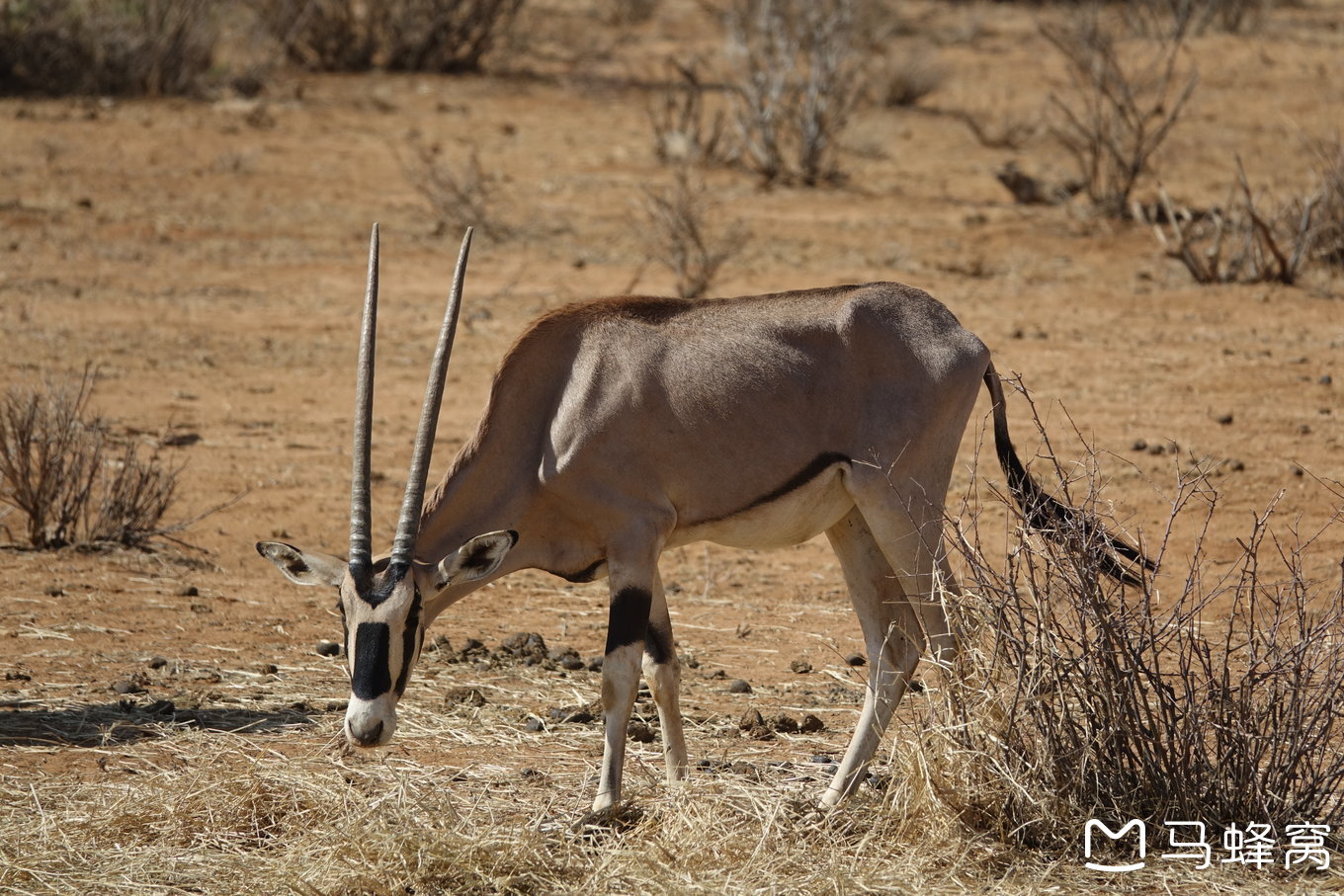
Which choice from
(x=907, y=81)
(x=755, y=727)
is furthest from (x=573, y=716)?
(x=907, y=81)

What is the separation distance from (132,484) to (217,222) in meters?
7.66

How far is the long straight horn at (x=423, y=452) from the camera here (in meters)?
5.09

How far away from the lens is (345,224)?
16031 mm

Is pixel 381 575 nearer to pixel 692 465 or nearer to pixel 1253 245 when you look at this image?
pixel 692 465

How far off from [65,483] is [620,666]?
4491mm

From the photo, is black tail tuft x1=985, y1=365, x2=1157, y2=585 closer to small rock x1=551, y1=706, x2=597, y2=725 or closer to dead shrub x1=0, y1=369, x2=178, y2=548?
small rock x1=551, y1=706, x2=597, y2=725

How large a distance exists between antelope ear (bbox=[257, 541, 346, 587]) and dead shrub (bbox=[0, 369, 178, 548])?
3.65m

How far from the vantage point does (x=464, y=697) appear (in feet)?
22.4

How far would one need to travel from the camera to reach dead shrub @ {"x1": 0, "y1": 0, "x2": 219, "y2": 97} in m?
19.8

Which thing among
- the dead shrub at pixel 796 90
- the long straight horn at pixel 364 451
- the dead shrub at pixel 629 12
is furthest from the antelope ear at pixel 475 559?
the dead shrub at pixel 629 12

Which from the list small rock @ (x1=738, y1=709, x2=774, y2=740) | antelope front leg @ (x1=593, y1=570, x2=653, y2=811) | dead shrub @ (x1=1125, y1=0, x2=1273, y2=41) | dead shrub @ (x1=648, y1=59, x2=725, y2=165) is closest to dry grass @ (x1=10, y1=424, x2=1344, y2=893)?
antelope front leg @ (x1=593, y1=570, x2=653, y2=811)

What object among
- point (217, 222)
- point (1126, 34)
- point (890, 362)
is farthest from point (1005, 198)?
point (890, 362)

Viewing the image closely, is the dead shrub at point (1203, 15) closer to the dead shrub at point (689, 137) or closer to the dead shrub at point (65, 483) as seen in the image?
the dead shrub at point (689, 137)

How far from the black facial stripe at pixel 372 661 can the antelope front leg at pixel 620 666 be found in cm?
74
